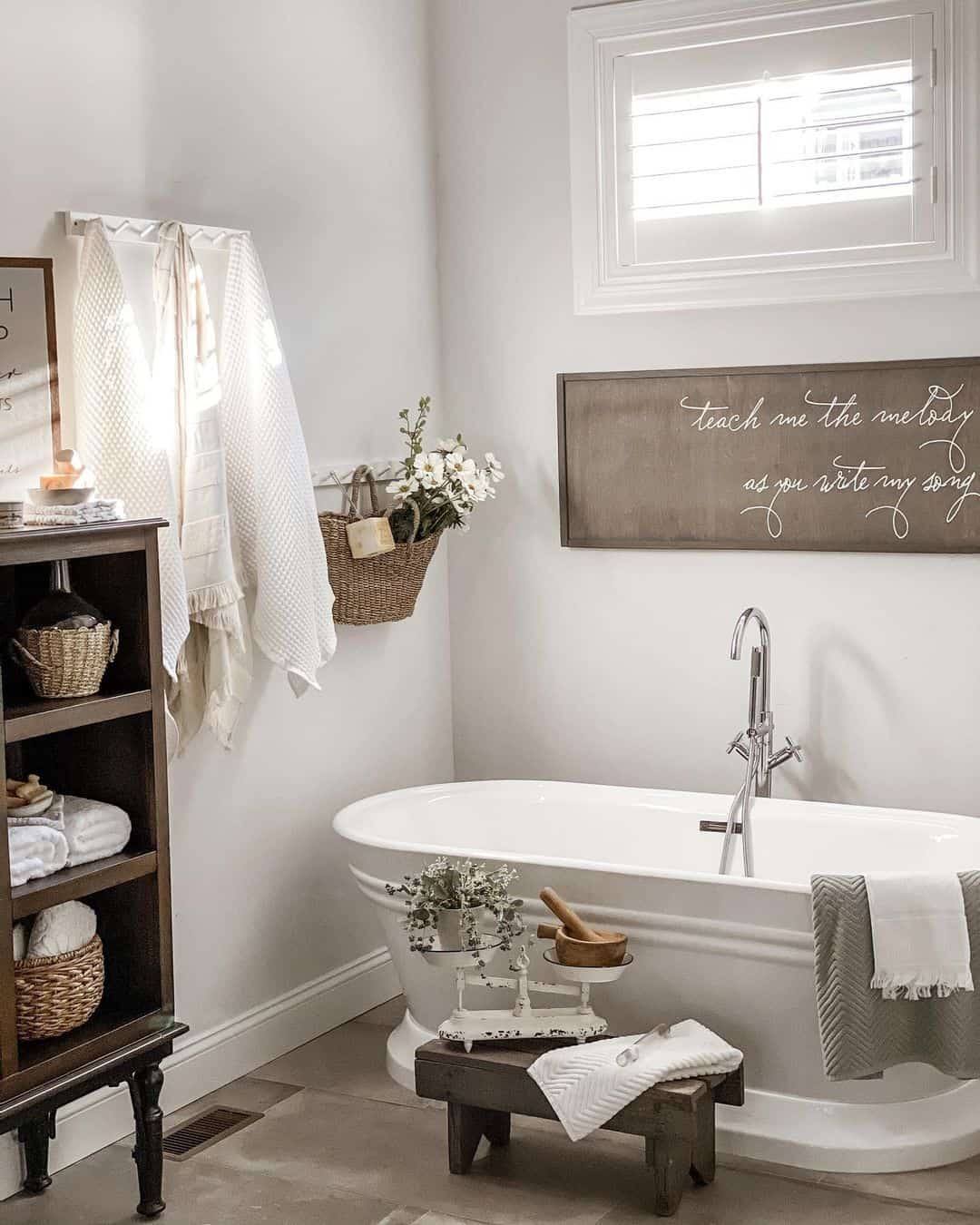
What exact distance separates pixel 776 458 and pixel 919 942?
1.42m

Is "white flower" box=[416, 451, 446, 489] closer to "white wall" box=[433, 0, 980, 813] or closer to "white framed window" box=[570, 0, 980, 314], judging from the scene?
"white wall" box=[433, 0, 980, 813]

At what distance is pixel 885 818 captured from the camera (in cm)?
339

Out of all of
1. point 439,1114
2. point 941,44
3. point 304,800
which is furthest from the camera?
point 304,800

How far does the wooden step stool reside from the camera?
272 centimetres

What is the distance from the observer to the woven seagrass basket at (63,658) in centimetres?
253

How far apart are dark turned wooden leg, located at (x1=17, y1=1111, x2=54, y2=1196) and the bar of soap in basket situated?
146 cm

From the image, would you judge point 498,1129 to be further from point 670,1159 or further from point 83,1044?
point 83,1044

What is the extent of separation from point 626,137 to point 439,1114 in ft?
8.09

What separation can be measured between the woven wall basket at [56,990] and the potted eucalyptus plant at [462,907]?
0.67 meters

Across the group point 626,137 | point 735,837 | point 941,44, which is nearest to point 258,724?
point 735,837

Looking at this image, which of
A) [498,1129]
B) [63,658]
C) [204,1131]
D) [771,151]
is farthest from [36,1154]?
[771,151]

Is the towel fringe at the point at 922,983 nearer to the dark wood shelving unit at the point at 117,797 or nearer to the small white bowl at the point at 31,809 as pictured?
the dark wood shelving unit at the point at 117,797

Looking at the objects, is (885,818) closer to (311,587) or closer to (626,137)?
(311,587)

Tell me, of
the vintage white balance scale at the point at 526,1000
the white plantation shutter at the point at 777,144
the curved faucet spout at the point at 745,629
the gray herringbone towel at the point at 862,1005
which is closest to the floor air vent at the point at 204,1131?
the vintage white balance scale at the point at 526,1000
